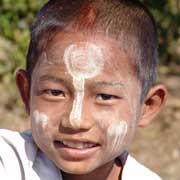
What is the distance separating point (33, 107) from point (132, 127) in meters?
0.33

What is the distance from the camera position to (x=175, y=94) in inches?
198

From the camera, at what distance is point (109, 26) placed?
93.1 inches

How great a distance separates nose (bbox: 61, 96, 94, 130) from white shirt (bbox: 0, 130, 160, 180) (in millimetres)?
261

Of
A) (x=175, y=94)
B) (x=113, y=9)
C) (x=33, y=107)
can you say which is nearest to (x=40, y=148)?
(x=33, y=107)

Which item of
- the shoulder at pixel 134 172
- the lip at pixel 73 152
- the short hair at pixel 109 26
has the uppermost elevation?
the short hair at pixel 109 26

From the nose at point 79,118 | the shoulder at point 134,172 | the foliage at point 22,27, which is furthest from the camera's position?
the foliage at point 22,27

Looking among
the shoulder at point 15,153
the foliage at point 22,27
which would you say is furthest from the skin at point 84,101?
the foliage at point 22,27

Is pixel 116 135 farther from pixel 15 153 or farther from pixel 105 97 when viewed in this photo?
pixel 15 153

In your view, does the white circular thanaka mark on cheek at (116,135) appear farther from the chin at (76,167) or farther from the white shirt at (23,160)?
the white shirt at (23,160)

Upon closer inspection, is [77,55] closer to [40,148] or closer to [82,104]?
[82,104]

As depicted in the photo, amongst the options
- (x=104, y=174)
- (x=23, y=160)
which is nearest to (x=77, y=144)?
(x=23, y=160)

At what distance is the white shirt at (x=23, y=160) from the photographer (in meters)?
2.44

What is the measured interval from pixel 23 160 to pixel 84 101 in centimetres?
33

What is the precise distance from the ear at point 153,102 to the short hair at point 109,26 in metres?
0.06
